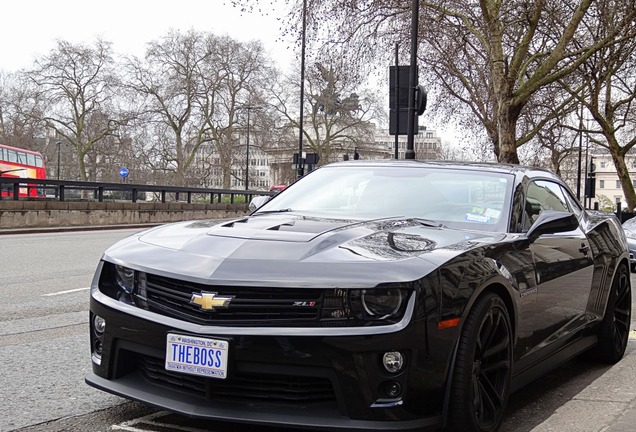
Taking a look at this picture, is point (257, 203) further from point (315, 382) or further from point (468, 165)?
point (315, 382)

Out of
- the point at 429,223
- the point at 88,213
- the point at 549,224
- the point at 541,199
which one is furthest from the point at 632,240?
the point at 88,213

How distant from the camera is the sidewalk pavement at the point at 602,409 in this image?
3789 millimetres

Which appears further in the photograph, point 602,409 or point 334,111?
point 334,111

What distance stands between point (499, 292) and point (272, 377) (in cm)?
128

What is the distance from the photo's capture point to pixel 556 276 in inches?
177

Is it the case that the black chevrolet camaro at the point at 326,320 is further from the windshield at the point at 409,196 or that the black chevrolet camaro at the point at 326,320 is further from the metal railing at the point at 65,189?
the metal railing at the point at 65,189

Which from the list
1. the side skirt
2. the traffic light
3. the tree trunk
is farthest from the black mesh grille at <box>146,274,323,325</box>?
the tree trunk

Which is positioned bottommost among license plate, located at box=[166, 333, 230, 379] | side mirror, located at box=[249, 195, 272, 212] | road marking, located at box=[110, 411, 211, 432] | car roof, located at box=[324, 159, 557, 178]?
road marking, located at box=[110, 411, 211, 432]

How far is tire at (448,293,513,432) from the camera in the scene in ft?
10.7

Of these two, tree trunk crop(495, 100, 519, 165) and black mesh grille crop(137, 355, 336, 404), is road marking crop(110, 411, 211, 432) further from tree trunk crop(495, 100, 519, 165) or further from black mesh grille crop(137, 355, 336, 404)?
tree trunk crop(495, 100, 519, 165)

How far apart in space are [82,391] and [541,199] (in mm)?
3199

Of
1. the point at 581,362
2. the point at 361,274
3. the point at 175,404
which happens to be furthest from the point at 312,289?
the point at 581,362

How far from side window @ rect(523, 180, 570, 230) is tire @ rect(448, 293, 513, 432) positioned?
3.30ft

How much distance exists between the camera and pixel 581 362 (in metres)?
5.81
